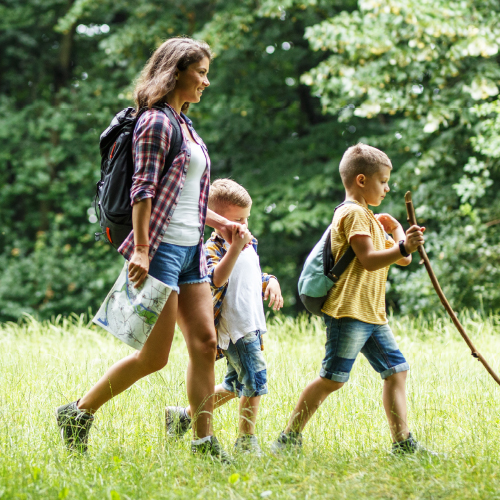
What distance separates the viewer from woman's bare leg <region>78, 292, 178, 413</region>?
272 cm

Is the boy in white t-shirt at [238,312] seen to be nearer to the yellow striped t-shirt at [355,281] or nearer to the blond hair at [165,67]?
the yellow striped t-shirt at [355,281]

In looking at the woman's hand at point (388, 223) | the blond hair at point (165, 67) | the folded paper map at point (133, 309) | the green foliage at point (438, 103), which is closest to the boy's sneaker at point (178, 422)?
the folded paper map at point (133, 309)

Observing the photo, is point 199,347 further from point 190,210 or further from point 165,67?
point 165,67

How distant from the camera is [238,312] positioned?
3.01 m

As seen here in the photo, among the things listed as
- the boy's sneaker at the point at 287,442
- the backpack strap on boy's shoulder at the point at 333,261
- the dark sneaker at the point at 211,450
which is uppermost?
the backpack strap on boy's shoulder at the point at 333,261

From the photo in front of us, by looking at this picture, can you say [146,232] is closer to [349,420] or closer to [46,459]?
[46,459]

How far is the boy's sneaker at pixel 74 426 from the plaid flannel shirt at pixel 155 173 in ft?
2.47

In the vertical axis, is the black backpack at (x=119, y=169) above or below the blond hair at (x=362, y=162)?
below

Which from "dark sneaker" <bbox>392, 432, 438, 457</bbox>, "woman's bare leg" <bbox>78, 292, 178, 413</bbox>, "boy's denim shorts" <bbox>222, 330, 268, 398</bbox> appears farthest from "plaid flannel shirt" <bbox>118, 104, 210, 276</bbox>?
"dark sneaker" <bbox>392, 432, 438, 457</bbox>

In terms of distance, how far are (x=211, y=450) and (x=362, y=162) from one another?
148 cm

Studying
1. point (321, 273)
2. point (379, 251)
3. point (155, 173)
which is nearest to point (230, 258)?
point (321, 273)

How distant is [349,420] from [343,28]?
5.63m

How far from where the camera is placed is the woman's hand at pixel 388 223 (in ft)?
10.0

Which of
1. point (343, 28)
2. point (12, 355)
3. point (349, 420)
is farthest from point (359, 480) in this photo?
point (343, 28)
